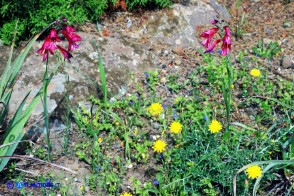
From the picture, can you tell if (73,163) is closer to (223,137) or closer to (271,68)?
(223,137)

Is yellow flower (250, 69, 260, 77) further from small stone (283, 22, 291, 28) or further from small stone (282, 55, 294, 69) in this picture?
small stone (283, 22, 291, 28)

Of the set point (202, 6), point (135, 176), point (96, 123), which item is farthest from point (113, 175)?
point (202, 6)

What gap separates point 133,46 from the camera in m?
4.02

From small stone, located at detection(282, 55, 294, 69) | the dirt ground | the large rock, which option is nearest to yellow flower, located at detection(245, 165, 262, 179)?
the dirt ground

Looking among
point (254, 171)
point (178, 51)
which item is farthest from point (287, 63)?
point (254, 171)

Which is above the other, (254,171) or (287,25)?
(287,25)

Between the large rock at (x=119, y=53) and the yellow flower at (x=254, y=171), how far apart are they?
130 cm

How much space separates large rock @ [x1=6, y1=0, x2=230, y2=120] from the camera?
3516 mm

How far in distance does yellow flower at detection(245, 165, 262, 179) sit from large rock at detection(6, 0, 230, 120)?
1300 millimetres

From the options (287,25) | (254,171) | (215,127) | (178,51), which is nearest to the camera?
(254,171)

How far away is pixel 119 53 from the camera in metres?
3.92

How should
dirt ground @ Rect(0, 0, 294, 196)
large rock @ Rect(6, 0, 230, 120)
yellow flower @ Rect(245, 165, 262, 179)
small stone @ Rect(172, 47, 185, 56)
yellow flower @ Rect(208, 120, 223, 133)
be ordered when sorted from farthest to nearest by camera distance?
small stone @ Rect(172, 47, 185, 56), dirt ground @ Rect(0, 0, 294, 196), large rock @ Rect(6, 0, 230, 120), yellow flower @ Rect(208, 120, 223, 133), yellow flower @ Rect(245, 165, 262, 179)

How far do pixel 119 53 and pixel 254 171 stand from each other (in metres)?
1.66

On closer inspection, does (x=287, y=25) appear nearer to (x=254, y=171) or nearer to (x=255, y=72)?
(x=255, y=72)
